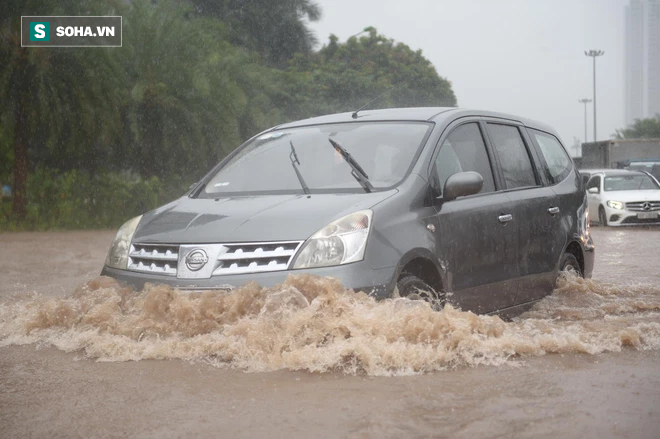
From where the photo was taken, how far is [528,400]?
4.52m

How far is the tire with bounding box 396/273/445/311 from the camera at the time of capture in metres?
5.72

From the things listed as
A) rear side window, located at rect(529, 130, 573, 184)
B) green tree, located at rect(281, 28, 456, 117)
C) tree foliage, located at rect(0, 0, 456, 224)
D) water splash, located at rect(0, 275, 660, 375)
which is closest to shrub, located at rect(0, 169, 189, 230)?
tree foliage, located at rect(0, 0, 456, 224)

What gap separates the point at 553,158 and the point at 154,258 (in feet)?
12.5

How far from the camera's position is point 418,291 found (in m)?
5.87

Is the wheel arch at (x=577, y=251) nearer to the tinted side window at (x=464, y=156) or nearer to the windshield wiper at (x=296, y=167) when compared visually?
the tinted side window at (x=464, y=156)

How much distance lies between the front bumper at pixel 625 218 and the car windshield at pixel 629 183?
1253 mm

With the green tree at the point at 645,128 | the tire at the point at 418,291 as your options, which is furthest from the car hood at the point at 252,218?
the green tree at the point at 645,128

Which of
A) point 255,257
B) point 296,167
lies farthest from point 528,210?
point 255,257

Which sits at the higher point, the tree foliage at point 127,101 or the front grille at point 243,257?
the tree foliage at point 127,101

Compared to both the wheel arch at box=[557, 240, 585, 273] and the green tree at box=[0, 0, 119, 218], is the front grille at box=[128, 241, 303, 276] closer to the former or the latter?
the wheel arch at box=[557, 240, 585, 273]

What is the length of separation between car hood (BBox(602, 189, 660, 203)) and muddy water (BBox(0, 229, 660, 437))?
19056 mm

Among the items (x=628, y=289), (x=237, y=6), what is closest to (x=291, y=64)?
(x=237, y=6)

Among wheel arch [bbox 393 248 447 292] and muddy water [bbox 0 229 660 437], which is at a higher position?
wheel arch [bbox 393 248 447 292]

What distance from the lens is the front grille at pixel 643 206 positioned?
24766 mm
